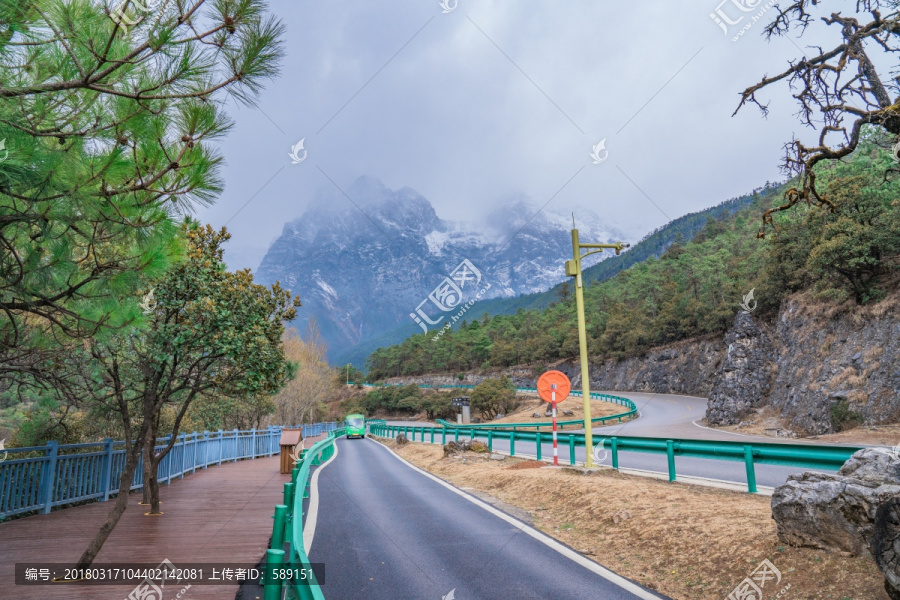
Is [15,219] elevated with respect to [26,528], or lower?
elevated

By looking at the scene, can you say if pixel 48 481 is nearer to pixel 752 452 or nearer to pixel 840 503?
pixel 840 503

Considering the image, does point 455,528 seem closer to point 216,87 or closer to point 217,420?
point 216,87

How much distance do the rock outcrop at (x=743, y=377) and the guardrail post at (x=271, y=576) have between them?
35934 millimetres

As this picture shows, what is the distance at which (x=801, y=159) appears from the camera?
6.19 meters

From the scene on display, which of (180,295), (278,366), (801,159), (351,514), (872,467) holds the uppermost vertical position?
(801,159)

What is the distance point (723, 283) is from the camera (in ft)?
174

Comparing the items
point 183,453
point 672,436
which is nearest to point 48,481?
point 183,453

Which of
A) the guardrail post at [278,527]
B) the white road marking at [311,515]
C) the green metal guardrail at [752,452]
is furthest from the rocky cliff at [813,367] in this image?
the guardrail post at [278,527]

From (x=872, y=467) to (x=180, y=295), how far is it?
995 cm

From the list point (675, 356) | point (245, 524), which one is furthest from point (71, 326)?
point (675, 356)

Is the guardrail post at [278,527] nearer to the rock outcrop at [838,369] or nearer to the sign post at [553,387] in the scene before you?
the sign post at [553,387]

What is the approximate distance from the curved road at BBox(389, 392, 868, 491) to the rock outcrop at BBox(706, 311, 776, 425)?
2.18 m

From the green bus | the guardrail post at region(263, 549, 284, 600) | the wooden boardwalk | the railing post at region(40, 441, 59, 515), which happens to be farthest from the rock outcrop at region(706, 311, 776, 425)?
the guardrail post at region(263, 549, 284, 600)

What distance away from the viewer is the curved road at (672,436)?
1239cm
